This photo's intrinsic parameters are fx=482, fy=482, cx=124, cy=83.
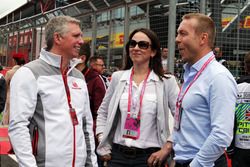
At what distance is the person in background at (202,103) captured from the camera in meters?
2.84

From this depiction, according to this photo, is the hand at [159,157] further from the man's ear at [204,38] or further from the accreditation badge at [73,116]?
the man's ear at [204,38]

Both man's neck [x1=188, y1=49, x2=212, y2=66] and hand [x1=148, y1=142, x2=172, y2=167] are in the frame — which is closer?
man's neck [x1=188, y1=49, x2=212, y2=66]

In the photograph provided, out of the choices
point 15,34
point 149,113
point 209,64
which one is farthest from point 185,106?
point 15,34

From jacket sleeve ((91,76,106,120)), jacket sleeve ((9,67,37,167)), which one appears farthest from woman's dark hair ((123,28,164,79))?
jacket sleeve ((9,67,37,167))

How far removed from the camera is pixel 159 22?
7.37 metres

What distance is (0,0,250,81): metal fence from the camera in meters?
6.93

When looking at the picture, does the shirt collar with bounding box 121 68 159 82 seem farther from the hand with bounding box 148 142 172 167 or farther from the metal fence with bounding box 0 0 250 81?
the metal fence with bounding box 0 0 250 81

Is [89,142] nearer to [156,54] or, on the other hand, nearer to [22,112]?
[22,112]

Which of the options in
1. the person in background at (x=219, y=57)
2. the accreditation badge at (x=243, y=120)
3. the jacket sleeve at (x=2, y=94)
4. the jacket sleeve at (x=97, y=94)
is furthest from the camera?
the person in background at (x=219, y=57)

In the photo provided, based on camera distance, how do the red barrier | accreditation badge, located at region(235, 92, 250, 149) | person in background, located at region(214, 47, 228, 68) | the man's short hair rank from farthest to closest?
1. person in background, located at region(214, 47, 228, 68)
2. the red barrier
3. accreditation badge, located at region(235, 92, 250, 149)
4. the man's short hair

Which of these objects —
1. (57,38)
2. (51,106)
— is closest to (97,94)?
(57,38)

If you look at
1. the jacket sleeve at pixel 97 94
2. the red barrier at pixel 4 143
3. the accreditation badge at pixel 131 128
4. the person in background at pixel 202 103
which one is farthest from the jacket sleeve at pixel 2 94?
the person in background at pixel 202 103

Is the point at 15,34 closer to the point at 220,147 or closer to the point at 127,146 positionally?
the point at 127,146

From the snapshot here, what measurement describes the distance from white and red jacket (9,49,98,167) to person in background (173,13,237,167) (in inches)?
26.7
